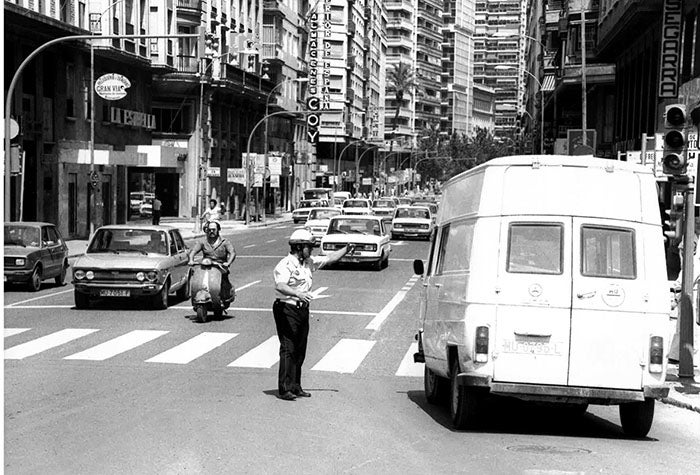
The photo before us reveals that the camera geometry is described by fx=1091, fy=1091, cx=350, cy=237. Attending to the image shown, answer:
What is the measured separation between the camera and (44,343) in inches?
666

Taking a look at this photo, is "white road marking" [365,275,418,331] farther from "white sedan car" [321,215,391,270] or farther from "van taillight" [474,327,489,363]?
"van taillight" [474,327,489,363]

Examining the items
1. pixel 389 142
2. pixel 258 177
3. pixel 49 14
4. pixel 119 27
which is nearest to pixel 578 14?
pixel 258 177

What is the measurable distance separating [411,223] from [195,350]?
35.8 meters

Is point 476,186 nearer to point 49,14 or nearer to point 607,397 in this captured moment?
point 607,397

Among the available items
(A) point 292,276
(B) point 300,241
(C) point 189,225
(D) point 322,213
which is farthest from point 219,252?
(C) point 189,225

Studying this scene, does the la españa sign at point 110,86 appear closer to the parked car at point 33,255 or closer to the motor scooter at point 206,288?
the parked car at point 33,255

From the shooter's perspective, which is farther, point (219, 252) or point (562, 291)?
point (219, 252)

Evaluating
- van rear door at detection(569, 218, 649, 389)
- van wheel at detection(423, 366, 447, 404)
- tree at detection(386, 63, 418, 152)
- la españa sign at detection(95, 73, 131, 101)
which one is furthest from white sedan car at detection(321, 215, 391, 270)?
tree at detection(386, 63, 418, 152)

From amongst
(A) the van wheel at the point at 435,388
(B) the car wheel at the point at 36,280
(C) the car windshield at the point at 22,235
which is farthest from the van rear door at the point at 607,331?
(C) the car windshield at the point at 22,235

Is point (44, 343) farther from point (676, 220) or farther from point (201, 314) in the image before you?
point (676, 220)

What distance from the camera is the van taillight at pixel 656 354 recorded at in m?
10.0

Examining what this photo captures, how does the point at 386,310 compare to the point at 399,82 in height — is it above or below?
below

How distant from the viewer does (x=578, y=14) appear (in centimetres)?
6762

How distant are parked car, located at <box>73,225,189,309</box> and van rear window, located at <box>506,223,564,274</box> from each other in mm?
12141
